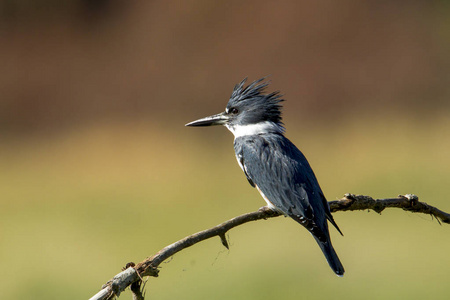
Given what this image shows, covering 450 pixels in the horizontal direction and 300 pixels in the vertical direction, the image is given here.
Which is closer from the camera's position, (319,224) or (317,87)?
(319,224)

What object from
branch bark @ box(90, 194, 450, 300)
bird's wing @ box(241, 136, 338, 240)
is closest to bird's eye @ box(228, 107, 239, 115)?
bird's wing @ box(241, 136, 338, 240)

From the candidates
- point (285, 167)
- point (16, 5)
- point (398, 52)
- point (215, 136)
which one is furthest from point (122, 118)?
point (285, 167)

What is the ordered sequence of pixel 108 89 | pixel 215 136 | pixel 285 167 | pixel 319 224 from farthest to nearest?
pixel 108 89 < pixel 215 136 < pixel 285 167 < pixel 319 224

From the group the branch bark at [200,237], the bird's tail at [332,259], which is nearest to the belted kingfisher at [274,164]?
the bird's tail at [332,259]

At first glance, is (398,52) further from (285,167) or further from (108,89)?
(285,167)

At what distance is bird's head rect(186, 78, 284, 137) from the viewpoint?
2.57 m

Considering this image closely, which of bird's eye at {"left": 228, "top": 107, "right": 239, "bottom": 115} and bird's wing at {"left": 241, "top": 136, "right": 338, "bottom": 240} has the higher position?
bird's eye at {"left": 228, "top": 107, "right": 239, "bottom": 115}

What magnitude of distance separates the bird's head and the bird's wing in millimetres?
159

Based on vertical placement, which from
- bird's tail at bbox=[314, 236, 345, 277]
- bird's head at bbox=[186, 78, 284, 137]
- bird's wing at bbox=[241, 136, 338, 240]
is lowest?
bird's tail at bbox=[314, 236, 345, 277]

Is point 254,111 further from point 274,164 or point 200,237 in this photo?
point 200,237

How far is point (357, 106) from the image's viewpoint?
26.9 ft

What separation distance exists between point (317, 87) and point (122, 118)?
2.44 metres

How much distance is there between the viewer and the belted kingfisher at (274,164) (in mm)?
2100

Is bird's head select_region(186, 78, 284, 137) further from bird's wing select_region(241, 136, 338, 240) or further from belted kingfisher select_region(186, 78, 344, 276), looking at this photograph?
A: bird's wing select_region(241, 136, 338, 240)
